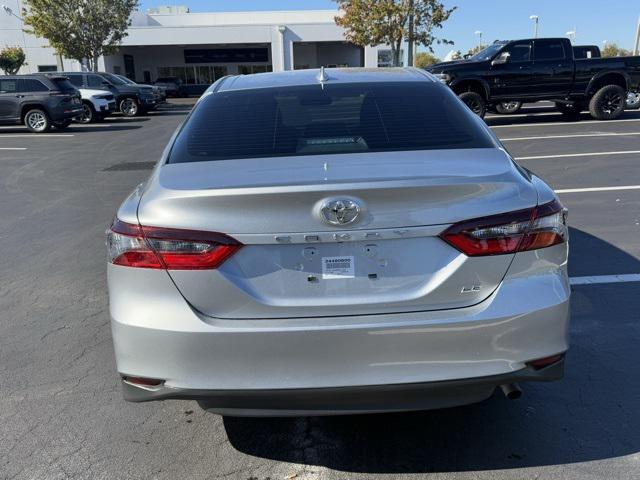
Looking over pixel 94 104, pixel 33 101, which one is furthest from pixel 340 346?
pixel 94 104

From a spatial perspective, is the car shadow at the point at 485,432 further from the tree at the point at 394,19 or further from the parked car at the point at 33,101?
the tree at the point at 394,19

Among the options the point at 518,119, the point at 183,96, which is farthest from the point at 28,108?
the point at 183,96

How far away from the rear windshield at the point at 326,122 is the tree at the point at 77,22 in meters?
33.0

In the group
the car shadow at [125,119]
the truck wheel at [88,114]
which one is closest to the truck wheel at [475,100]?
the car shadow at [125,119]

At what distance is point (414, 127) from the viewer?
9.81 ft

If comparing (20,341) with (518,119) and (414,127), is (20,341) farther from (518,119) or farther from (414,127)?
(518,119)

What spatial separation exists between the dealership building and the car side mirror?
26.9 metres

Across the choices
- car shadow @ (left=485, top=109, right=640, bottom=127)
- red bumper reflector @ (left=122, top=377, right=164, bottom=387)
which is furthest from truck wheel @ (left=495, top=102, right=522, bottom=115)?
red bumper reflector @ (left=122, top=377, right=164, bottom=387)

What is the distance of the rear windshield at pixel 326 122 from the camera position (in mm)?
2830

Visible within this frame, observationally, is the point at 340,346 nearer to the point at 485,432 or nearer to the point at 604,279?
the point at 485,432

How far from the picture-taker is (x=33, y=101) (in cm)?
1816

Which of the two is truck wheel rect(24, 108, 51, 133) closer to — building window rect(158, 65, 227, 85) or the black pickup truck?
the black pickup truck

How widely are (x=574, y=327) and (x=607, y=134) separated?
38.1ft

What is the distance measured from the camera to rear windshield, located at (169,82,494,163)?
2830mm
